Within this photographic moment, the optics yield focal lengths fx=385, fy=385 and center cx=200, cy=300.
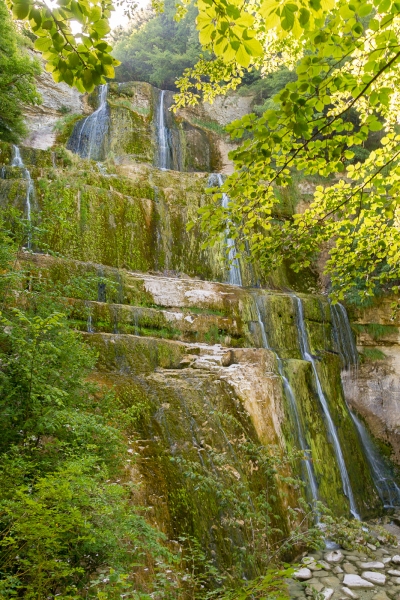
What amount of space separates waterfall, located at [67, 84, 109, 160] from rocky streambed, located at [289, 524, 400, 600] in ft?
46.9

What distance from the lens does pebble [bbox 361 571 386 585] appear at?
15.4ft

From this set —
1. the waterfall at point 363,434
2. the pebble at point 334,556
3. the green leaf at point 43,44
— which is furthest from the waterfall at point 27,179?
the waterfall at point 363,434

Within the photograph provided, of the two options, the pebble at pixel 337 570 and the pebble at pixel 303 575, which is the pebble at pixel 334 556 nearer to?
the pebble at pixel 337 570

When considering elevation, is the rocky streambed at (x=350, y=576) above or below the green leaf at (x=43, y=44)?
below

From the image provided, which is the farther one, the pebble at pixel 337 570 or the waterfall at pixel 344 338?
the waterfall at pixel 344 338

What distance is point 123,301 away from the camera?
7531 mm

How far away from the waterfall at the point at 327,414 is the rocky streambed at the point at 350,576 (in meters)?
1.40


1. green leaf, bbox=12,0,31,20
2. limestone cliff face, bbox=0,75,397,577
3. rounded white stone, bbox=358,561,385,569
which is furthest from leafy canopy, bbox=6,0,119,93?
rounded white stone, bbox=358,561,385,569

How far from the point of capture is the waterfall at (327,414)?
698cm

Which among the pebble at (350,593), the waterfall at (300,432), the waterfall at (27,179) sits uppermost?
the waterfall at (27,179)

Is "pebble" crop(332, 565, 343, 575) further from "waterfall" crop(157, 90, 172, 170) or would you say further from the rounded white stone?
"waterfall" crop(157, 90, 172, 170)

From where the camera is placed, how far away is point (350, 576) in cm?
475

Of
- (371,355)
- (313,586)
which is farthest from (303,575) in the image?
(371,355)

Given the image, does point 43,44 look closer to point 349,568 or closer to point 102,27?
point 102,27
